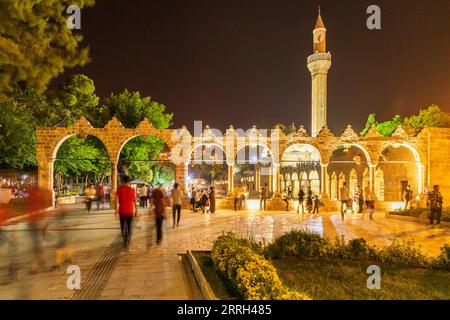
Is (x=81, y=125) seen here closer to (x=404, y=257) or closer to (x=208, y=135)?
(x=208, y=135)

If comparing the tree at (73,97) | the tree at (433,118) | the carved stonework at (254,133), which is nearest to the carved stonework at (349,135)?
the carved stonework at (254,133)

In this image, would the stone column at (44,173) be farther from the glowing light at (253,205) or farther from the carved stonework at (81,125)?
the glowing light at (253,205)

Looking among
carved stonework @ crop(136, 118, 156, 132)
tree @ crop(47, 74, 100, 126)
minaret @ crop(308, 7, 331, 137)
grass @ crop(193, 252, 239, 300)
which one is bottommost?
grass @ crop(193, 252, 239, 300)

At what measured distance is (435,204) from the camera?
14.1 m

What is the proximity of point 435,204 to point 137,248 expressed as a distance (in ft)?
34.2

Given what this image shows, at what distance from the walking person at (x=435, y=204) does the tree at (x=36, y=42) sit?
11.9m

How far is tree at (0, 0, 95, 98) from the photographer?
7016 millimetres

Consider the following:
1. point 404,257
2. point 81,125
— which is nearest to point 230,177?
point 81,125

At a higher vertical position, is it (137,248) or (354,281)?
(354,281)

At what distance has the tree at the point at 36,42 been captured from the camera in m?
7.02

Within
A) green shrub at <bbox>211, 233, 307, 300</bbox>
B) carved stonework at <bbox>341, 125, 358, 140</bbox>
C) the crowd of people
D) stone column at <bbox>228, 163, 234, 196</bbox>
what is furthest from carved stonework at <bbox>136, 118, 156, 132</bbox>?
green shrub at <bbox>211, 233, 307, 300</bbox>

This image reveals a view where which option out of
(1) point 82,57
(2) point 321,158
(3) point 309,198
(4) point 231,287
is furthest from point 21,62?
(2) point 321,158

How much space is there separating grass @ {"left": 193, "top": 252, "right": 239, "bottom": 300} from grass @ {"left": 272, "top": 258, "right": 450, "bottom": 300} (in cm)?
96

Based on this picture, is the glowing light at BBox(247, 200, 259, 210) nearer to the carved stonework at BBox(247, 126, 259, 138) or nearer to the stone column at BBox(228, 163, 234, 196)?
the stone column at BBox(228, 163, 234, 196)
